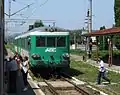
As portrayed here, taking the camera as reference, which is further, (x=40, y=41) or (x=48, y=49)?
(x=40, y=41)

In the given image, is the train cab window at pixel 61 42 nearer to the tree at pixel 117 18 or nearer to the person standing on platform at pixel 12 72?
the person standing on platform at pixel 12 72

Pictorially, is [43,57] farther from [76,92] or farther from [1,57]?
[1,57]

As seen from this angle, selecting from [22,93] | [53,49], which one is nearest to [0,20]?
[22,93]

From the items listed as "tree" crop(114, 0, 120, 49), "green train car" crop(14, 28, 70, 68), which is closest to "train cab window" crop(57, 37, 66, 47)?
"green train car" crop(14, 28, 70, 68)

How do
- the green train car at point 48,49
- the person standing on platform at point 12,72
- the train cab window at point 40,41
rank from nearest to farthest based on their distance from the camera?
the person standing on platform at point 12,72, the green train car at point 48,49, the train cab window at point 40,41

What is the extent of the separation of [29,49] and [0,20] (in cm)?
1583

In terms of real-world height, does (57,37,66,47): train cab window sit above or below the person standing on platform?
above

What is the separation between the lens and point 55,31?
942 inches

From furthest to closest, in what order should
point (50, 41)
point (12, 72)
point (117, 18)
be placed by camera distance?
point (117, 18), point (50, 41), point (12, 72)

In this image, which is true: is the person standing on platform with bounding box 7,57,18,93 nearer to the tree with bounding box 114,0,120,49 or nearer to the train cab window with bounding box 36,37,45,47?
the train cab window with bounding box 36,37,45,47

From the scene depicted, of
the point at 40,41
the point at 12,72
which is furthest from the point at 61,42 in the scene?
the point at 12,72

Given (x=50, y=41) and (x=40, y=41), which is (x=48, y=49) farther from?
(x=40, y=41)

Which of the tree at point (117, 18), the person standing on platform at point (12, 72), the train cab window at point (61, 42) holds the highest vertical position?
the tree at point (117, 18)

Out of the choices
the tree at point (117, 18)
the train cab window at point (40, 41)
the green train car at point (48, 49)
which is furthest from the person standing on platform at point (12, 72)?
the tree at point (117, 18)
